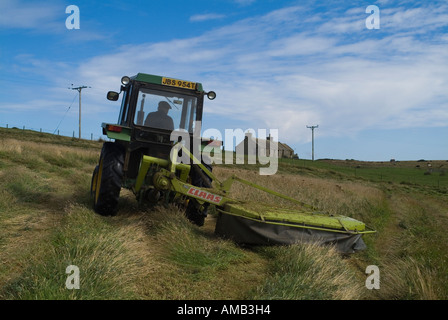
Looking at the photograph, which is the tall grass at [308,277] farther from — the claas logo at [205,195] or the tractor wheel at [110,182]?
the tractor wheel at [110,182]

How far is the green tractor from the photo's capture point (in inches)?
204

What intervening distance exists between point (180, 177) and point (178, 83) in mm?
1767

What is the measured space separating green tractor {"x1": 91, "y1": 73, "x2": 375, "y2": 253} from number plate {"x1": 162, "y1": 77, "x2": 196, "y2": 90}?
0.06ft

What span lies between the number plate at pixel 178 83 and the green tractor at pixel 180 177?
2cm

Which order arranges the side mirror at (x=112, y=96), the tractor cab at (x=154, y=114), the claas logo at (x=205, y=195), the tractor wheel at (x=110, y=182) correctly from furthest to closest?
1. the side mirror at (x=112, y=96)
2. the tractor cab at (x=154, y=114)
3. the tractor wheel at (x=110, y=182)
4. the claas logo at (x=205, y=195)

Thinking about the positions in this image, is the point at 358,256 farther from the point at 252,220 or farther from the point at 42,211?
the point at 42,211

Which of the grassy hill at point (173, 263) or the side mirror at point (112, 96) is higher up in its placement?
the side mirror at point (112, 96)

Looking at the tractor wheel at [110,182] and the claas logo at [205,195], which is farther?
the tractor wheel at [110,182]

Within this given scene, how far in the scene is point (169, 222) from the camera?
5.53 m

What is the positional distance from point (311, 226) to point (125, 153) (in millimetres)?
3303

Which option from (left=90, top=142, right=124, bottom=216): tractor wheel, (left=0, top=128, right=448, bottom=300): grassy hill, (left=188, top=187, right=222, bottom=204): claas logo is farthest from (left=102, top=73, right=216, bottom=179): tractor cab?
(left=188, top=187, right=222, bottom=204): claas logo

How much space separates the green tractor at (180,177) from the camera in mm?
5172

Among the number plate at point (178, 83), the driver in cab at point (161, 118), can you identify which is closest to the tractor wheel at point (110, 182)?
the driver in cab at point (161, 118)
